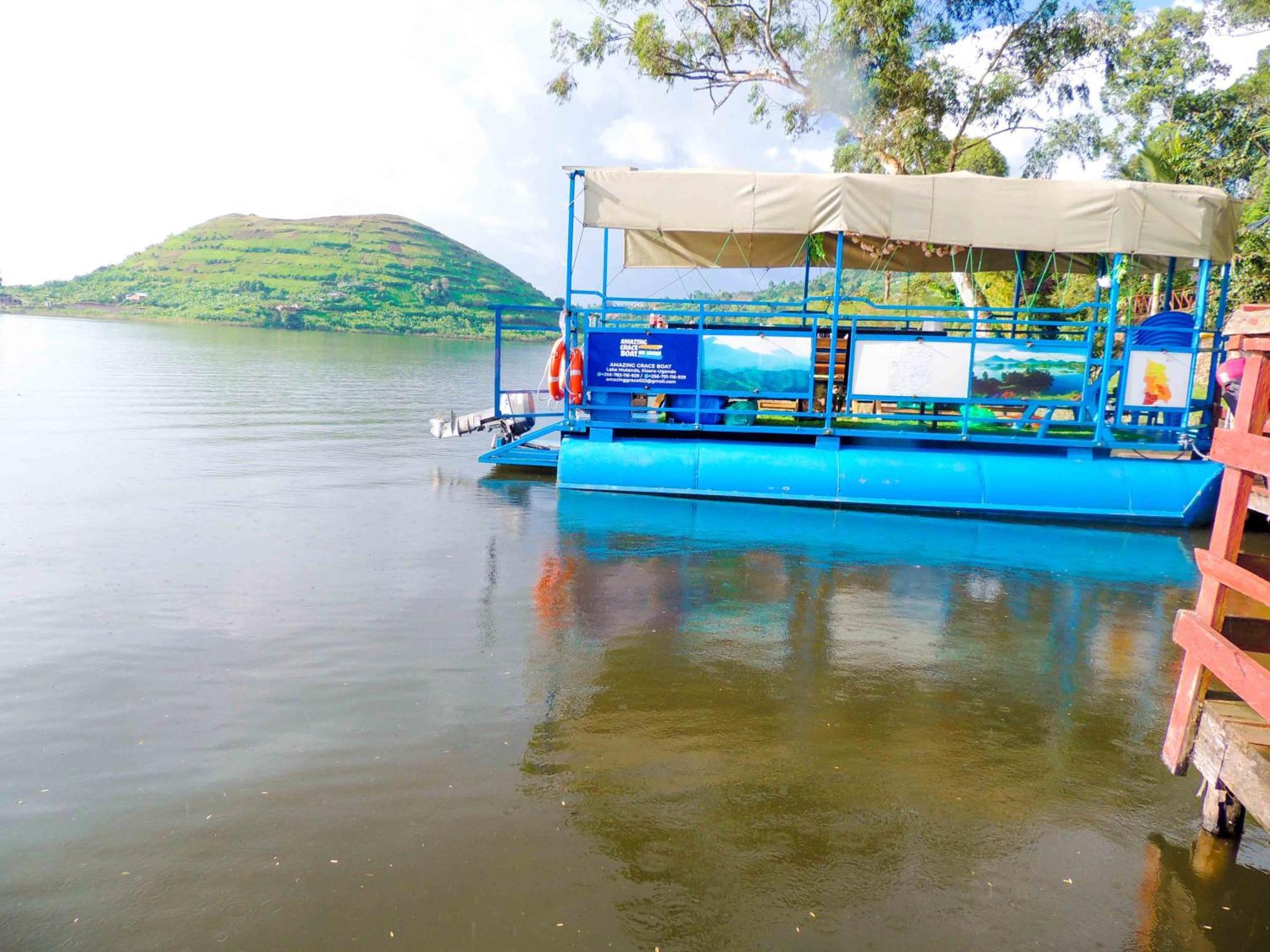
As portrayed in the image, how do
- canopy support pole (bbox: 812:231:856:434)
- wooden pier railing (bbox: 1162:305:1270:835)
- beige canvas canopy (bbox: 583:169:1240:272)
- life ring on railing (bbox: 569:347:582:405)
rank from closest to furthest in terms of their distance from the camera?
wooden pier railing (bbox: 1162:305:1270:835) → beige canvas canopy (bbox: 583:169:1240:272) → canopy support pole (bbox: 812:231:856:434) → life ring on railing (bbox: 569:347:582:405)

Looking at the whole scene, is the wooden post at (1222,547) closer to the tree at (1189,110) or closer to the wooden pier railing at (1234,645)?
the wooden pier railing at (1234,645)

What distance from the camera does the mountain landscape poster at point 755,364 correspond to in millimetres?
12008

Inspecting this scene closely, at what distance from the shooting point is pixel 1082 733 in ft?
17.6

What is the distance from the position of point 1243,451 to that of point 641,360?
8885mm

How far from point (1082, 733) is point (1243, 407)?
2.27 metres

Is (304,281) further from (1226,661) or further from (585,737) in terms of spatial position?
(1226,661)

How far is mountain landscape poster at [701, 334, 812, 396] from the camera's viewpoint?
12.0 metres

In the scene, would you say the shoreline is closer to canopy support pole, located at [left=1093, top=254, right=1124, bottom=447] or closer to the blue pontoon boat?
the blue pontoon boat

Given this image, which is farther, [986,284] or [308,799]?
[986,284]

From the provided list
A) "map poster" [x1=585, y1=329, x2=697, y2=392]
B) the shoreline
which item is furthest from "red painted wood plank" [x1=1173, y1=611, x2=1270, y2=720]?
the shoreline

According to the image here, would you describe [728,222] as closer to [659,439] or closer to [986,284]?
[659,439]

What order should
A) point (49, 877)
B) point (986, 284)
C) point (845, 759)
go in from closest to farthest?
point (49, 877) < point (845, 759) < point (986, 284)

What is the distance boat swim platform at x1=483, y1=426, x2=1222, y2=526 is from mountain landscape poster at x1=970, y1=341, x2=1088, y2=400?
0.78m

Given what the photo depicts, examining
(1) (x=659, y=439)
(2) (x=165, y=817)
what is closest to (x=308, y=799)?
(2) (x=165, y=817)
